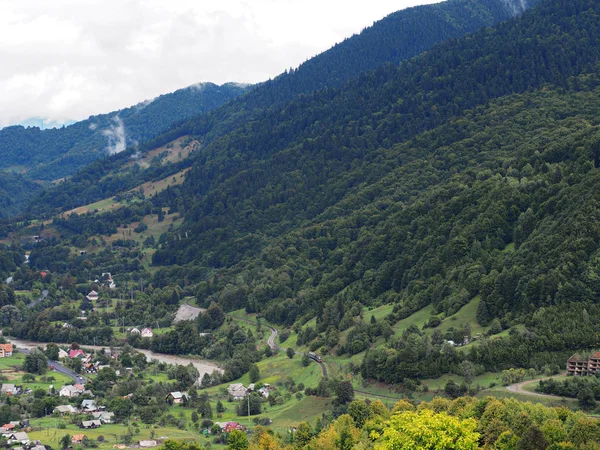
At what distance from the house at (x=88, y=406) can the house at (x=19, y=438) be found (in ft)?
45.5

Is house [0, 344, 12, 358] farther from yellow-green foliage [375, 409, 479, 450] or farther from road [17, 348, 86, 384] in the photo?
yellow-green foliage [375, 409, 479, 450]

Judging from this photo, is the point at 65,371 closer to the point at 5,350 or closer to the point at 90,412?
the point at 5,350

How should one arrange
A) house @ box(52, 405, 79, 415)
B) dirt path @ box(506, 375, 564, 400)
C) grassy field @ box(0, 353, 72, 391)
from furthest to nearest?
grassy field @ box(0, 353, 72, 391) < house @ box(52, 405, 79, 415) < dirt path @ box(506, 375, 564, 400)

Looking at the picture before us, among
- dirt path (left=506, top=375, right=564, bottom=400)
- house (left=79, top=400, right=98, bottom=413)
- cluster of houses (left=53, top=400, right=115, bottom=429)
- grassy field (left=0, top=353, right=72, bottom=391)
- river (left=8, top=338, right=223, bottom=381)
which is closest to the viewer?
dirt path (left=506, top=375, right=564, bottom=400)

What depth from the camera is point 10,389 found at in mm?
110750

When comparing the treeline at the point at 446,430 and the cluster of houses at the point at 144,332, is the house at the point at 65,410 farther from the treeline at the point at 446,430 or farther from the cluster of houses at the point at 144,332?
the cluster of houses at the point at 144,332

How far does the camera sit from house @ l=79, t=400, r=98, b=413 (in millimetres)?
102438

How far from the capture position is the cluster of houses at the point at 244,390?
106 metres

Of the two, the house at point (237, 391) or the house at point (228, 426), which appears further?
the house at point (237, 391)

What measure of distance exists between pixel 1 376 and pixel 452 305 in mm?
65705


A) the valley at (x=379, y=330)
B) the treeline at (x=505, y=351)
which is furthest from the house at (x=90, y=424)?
the treeline at (x=505, y=351)

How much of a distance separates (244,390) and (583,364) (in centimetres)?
4602

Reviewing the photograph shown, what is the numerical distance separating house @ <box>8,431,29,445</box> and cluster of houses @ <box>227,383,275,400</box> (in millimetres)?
28099

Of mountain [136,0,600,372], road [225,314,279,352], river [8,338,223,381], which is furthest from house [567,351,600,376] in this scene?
river [8,338,223,381]
